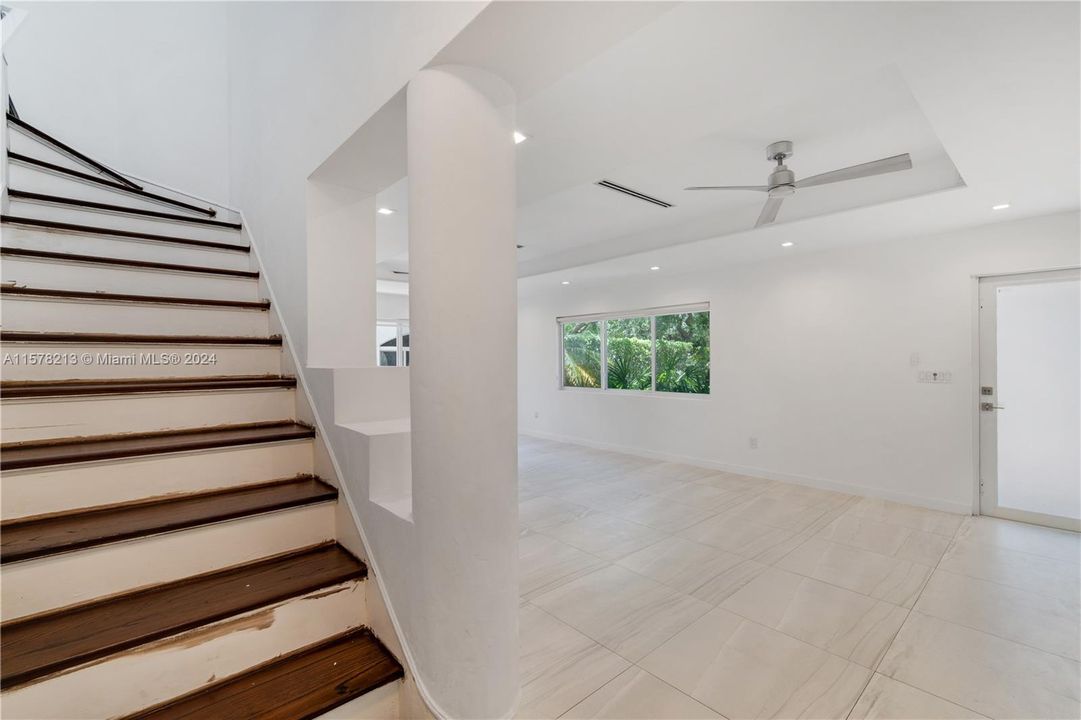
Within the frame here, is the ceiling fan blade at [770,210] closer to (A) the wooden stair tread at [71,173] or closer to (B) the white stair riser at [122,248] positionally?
(B) the white stair riser at [122,248]

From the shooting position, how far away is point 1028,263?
344 cm

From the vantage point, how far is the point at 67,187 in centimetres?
278

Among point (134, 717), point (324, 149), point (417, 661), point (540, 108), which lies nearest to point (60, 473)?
point (134, 717)

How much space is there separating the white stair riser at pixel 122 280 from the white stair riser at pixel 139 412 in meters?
0.80

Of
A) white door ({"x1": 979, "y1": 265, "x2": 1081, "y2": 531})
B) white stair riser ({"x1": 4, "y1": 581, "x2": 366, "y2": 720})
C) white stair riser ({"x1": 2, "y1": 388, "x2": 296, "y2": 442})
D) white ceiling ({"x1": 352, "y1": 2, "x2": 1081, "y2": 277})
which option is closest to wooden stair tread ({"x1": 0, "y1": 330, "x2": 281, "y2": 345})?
white stair riser ({"x1": 2, "y1": 388, "x2": 296, "y2": 442})

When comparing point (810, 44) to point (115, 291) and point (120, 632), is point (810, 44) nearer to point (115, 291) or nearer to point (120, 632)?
point (120, 632)

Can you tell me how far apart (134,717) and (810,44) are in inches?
111

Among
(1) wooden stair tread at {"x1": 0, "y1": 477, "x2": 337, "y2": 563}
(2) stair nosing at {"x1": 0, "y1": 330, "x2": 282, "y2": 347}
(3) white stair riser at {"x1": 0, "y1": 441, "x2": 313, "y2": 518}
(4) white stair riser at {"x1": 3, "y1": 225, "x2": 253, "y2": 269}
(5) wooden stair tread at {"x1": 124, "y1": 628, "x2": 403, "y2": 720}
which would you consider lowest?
(5) wooden stair tread at {"x1": 124, "y1": 628, "x2": 403, "y2": 720}

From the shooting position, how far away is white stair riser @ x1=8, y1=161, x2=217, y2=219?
8.42 feet

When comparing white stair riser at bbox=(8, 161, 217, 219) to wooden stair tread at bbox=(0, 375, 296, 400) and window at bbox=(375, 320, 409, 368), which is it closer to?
wooden stair tread at bbox=(0, 375, 296, 400)

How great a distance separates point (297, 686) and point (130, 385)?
140 centimetres

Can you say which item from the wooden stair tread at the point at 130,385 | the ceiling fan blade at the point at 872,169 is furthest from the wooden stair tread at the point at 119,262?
the ceiling fan blade at the point at 872,169

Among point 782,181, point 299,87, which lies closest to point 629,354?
point 782,181

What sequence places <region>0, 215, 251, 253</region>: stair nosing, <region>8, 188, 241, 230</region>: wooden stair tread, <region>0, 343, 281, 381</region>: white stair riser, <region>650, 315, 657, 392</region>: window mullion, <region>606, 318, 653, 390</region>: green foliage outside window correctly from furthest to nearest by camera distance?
<region>606, 318, 653, 390</region>: green foliage outside window
<region>650, 315, 657, 392</region>: window mullion
<region>8, 188, 241, 230</region>: wooden stair tread
<region>0, 215, 251, 253</region>: stair nosing
<region>0, 343, 281, 381</region>: white stair riser
